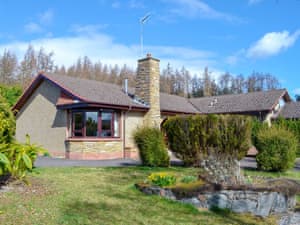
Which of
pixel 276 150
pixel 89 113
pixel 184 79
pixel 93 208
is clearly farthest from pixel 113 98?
pixel 184 79

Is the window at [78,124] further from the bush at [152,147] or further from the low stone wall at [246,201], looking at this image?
the low stone wall at [246,201]

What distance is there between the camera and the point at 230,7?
6.57m

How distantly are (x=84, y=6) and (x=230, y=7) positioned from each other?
27.0 feet

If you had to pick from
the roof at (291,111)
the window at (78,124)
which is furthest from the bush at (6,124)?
the roof at (291,111)

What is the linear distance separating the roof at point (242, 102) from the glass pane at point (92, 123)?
13763 millimetres

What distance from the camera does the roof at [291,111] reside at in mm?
26148

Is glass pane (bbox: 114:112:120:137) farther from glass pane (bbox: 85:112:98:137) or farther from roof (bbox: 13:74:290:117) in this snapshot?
glass pane (bbox: 85:112:98:137)

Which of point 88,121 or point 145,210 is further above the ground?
point 88,121

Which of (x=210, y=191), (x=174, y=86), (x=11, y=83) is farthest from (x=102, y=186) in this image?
(x=174, y=86)

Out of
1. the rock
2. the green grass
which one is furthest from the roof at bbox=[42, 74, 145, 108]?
the rock

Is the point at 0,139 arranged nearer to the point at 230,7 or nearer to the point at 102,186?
the point at 102,186

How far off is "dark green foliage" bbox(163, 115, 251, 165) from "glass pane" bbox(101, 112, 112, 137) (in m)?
5.78

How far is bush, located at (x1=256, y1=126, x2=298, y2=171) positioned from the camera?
11586mm

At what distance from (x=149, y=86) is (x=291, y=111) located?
15004 mm
